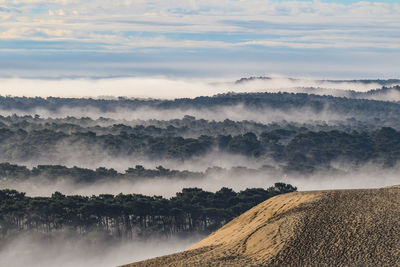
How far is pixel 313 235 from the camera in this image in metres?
45.4

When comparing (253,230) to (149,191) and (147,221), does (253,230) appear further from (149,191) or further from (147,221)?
(149,191)

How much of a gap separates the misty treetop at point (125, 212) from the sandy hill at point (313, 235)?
77.1 metres

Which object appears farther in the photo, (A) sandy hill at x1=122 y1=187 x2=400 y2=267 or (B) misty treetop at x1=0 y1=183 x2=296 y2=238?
(B) misty treetop at x1=0 y1=183 x2=296 y2=238

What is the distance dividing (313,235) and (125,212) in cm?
8993

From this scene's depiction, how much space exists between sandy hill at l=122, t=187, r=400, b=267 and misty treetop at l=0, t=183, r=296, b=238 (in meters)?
77.1

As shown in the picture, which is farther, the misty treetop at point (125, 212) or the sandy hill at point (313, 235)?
the misty treetop at point (125, 212)

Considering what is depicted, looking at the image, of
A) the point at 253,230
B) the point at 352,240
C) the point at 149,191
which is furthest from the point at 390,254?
the point at 149,191

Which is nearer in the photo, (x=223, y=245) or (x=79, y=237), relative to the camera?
(x=223, y=245)

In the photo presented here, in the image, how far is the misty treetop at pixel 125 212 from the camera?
418 ft

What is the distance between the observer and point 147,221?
140 meters

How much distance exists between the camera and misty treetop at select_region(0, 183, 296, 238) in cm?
12750

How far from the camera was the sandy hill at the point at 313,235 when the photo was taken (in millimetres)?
42625

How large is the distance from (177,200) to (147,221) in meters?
9.25

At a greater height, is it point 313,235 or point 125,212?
point 313,235
